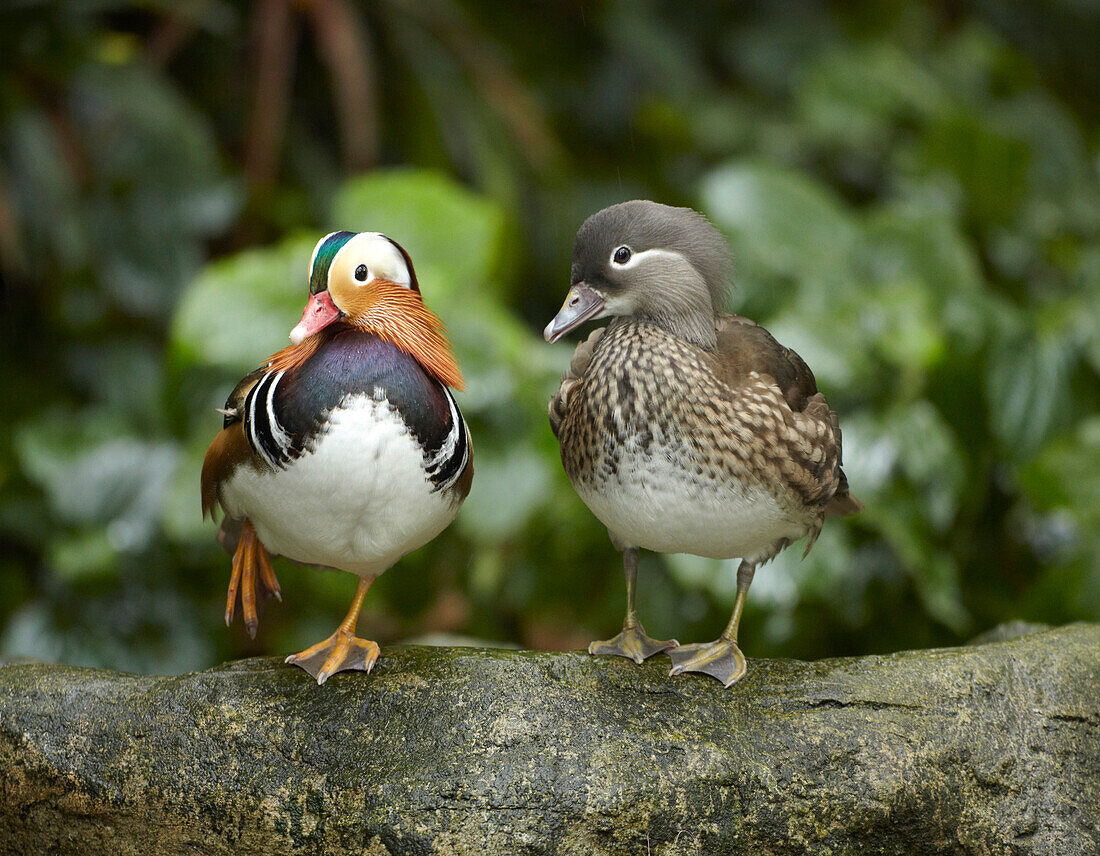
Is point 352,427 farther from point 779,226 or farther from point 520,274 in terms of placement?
point 520,274

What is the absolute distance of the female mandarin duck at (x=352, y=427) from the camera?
1.38m

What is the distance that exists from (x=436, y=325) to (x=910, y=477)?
56.8 inches

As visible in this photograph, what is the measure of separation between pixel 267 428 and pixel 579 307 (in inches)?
17.4

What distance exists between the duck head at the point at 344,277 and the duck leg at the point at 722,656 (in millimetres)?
688

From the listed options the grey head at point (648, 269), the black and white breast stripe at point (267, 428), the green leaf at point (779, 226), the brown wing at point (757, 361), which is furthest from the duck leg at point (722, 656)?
the green leaf at point (779, 226)

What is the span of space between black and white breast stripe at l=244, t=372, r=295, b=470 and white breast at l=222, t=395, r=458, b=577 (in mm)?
19

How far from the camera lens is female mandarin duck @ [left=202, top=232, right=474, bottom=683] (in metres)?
1.38

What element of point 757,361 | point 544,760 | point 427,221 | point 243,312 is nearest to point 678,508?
point 757,361

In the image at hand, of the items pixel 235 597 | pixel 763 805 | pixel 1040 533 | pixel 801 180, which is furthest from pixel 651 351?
pixel 1040 533

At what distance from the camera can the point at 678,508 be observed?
148cm

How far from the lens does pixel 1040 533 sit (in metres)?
3.00

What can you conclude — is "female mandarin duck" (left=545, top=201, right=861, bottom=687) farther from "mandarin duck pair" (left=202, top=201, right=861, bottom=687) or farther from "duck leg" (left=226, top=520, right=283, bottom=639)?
"duck leg" (left=226, top=520, right=283, bottom=639)

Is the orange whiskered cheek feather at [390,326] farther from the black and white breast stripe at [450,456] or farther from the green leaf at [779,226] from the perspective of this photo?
the green leaf at [779,226]

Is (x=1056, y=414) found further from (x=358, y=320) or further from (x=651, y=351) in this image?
(x=358, y=320)
